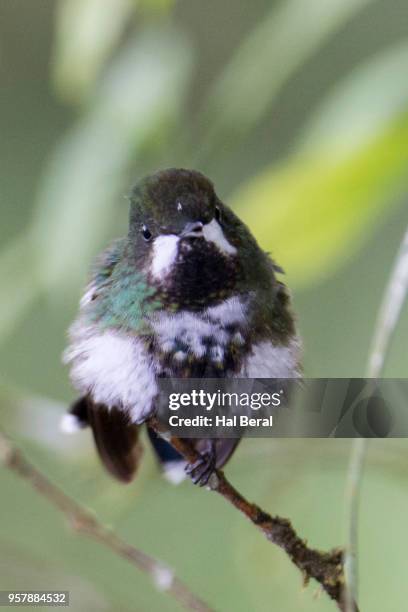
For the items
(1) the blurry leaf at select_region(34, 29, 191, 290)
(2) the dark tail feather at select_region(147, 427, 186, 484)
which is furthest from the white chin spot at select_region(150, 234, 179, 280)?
(2) the dark tail feather at select_region(147, 427, 186, 484)

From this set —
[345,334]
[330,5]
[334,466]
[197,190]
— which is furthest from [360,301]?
[330,5]

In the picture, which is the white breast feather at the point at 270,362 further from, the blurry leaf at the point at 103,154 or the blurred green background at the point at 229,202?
the blurry leaf at the point at 103,154

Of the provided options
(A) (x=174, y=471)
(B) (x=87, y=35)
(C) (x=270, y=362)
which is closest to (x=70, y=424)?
(A) (x=174, y=471)

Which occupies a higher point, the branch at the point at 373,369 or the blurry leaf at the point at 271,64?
the blurry leaf at the point at 271,64

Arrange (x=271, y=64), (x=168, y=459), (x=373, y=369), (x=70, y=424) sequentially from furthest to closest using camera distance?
(x=168, y=459), (x=70, y=424), (x=271, y=64), (x=373, y=369)

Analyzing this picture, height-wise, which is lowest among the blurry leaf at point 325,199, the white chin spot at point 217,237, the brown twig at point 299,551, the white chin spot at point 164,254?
the brown twig at point 299,551

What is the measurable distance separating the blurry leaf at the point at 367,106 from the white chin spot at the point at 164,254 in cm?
26

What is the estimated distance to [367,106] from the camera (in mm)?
780

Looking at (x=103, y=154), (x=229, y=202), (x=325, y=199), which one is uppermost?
(x=229, y=202)

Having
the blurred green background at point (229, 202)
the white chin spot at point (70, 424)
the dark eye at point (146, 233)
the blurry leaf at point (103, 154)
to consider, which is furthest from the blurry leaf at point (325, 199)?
the white chin spot at point (70, 424)

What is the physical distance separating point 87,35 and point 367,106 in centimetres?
27

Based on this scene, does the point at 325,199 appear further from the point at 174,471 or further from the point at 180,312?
the point at 174,471

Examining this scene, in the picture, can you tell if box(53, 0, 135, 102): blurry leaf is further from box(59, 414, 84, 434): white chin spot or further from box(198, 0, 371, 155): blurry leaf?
box(59, 414, 84, 434): white chin spot

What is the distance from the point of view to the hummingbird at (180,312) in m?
1.04
